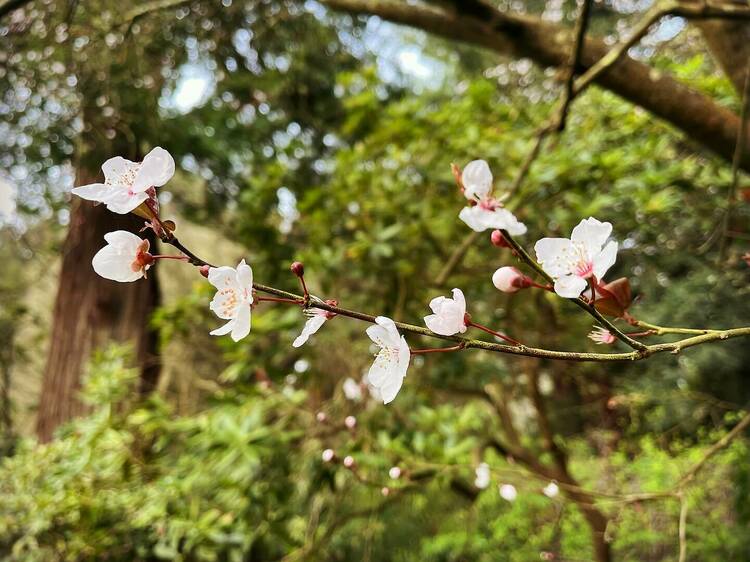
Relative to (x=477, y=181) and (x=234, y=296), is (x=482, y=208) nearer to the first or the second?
(x=477, y=181)

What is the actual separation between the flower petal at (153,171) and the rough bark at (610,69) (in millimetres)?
1116

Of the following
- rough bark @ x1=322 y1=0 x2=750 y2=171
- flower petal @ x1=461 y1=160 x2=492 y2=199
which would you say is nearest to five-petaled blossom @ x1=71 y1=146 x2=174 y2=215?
flower petal @ x1=461 y1=160 x2=492 y2=199

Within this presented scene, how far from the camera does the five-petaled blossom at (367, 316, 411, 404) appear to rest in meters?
0.45

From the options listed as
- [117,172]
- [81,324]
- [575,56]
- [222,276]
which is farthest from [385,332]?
[81,324]

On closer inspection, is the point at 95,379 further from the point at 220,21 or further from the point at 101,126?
the point at 220,21

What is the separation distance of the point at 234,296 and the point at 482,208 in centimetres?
20

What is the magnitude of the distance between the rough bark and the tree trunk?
1667 mm

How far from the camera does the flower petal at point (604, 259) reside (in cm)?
44

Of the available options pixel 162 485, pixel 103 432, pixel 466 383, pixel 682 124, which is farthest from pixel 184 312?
pixel 682 124

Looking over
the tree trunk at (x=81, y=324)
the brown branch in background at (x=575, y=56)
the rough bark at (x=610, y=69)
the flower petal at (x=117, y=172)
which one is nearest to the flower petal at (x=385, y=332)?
the flower petal at (x=117, y=172)

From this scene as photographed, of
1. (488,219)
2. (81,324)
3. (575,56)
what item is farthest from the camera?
(81,324)

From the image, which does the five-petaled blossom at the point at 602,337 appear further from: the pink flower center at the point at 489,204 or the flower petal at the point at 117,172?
the flower petal at the point at 117,172

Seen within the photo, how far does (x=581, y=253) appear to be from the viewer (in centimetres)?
46

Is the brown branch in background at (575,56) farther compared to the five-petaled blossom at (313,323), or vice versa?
the brown branch in background at (575,56)
